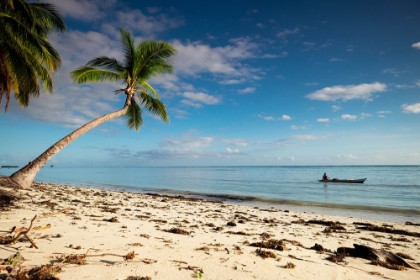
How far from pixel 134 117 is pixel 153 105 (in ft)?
6.36

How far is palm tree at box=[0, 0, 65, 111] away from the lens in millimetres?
8641

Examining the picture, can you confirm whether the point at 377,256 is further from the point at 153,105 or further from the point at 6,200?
the point at 153,105

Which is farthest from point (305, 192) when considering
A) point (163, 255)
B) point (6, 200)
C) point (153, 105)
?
point (6, 200)

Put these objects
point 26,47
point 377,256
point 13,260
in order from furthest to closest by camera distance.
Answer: point 26,47, point 377,256, point 13,260

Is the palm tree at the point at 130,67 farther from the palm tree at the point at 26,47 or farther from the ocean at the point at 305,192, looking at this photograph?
the ocean at the point at 305,192

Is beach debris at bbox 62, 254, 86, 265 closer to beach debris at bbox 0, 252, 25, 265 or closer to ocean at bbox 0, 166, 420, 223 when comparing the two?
beach debris at bbox 0, 252, 25, 265

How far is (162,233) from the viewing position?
19.3ft

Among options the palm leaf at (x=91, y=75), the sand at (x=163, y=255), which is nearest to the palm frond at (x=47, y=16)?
the palm leaf at (x=91, y=75)

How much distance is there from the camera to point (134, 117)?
1636 centimetres

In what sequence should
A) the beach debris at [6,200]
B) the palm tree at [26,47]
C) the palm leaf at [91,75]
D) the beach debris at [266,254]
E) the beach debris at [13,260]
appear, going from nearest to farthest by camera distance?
1. the beach debris at [13,260]
2. the beach debris at [266,254]
3. the beach debris at [6,200]
4. the palm tree at [26,47]
5. the palm leaf at [91,75]

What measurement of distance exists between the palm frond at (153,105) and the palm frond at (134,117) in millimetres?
1122

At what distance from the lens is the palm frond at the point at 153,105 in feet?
49.8

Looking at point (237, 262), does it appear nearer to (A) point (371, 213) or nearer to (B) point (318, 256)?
(B) point (318, 256)

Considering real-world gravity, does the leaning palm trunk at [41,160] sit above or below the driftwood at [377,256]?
above
